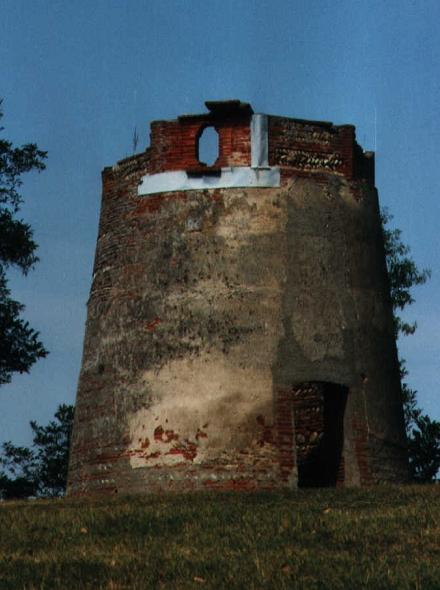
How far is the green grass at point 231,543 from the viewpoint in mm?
11133

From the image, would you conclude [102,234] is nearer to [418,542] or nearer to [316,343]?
[316,343]

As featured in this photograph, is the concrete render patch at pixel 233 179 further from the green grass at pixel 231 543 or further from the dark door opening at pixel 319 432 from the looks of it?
the green grass at pixel 231 543

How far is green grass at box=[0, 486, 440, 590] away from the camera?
1113 cm

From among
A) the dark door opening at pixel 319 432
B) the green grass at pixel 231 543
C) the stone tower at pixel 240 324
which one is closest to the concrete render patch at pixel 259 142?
the stone tower at pixel 240 324

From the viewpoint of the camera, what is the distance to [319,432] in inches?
749

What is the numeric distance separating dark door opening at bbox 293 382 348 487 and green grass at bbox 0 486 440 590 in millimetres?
A: 2556

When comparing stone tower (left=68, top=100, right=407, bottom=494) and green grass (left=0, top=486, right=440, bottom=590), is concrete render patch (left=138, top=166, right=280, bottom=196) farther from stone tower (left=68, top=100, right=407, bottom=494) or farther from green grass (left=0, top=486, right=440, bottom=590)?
green grass (left=0, top=486, right=440, bottom=590)

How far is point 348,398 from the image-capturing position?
19.2m

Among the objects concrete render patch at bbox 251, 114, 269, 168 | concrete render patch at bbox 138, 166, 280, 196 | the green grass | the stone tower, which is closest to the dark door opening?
the stone tower

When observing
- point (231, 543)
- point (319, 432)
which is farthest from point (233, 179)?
point (231, 543)

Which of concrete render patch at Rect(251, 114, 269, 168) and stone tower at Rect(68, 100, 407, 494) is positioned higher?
concrete render patch at Rect(251, 114, 269, 168)

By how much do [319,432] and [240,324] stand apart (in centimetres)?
185

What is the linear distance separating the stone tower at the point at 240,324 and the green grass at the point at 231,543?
2.25 meters

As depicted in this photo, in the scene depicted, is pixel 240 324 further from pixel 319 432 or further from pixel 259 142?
pixel 259 142
